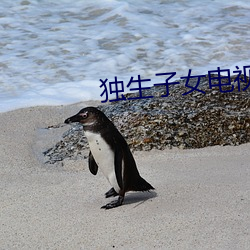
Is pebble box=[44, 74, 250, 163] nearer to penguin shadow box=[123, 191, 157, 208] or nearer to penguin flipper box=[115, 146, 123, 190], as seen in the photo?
penguin shadow box=[123, 191, 157, 208]

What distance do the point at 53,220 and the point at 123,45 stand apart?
514 centimetres

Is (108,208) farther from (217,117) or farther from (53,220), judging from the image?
(217,117)

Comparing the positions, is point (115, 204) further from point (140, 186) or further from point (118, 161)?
point (118, 161)

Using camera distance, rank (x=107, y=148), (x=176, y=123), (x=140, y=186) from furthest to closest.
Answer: (x=176, y=123)
(x=140, y=186)
(x=107, y=148)

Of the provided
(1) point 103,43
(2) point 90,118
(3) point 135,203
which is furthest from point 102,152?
(1) point 103,43

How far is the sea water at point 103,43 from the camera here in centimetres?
716

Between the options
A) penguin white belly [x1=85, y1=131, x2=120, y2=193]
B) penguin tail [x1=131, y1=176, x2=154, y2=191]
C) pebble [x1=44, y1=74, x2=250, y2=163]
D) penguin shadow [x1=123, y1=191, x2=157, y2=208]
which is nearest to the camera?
penguin white belly [x1=85, y1=131, x2=120, y2=193]

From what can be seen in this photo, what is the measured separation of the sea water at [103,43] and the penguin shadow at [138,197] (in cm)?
256

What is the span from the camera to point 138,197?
3.90 metres

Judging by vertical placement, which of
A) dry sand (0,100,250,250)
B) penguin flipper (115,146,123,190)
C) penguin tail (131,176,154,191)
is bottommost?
dry sand (0,100,250,250)

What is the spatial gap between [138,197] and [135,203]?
128 mm

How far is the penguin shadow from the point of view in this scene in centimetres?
380

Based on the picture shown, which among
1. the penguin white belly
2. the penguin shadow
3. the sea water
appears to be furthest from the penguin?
the sea water

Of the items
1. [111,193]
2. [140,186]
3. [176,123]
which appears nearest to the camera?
[140,186]
